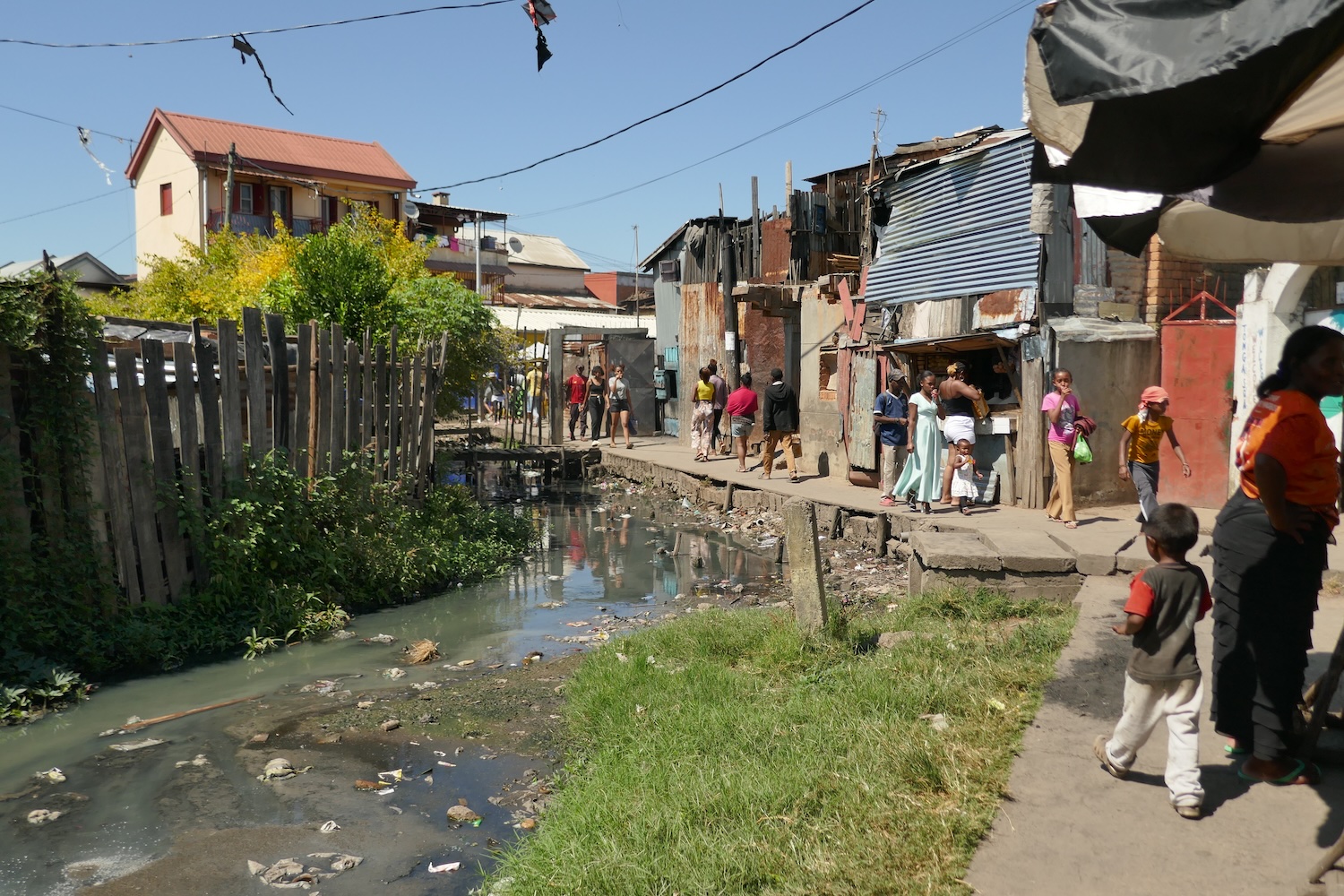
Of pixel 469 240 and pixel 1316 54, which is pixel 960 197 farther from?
pixel 469 240

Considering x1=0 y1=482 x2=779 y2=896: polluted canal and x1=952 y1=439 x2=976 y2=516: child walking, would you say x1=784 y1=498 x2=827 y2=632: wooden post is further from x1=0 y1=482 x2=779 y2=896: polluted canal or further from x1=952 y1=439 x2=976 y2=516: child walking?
x1=952 y1=439 x2=976 y2=516: child walking

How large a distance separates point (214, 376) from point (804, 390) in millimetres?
10391

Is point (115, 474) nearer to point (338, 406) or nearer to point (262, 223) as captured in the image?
point (338, 406)

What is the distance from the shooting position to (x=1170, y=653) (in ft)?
11.7

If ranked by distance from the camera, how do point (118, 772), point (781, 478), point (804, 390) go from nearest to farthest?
point (118, 772) → point (781, 478) → point (804, 390)

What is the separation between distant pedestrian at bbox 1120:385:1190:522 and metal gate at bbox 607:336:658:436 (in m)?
16.5

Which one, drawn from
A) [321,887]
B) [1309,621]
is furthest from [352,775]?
[1309,621]

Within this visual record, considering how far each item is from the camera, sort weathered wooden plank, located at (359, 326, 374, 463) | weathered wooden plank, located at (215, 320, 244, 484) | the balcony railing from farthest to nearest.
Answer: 1. the balcony railing
2. weathered wooden plank, located at (359, 326, 374, 463)
3. weathered wooden plank, located at (215, 320, 244, 484)

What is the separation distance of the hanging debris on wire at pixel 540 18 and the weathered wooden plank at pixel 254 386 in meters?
3.34

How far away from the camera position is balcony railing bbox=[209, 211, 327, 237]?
3159 cm

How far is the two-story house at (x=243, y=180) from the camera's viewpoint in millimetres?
31812

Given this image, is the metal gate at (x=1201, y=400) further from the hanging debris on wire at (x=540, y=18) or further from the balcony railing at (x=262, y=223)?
the balcony railing at (x=262, y=223)

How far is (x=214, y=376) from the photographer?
306 inches

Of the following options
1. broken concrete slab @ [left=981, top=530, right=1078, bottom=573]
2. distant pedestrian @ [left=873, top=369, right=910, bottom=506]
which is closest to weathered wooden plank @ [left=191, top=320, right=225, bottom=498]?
broken concrete slab @ [left=981, top=530, right=1078, bottom=573]
